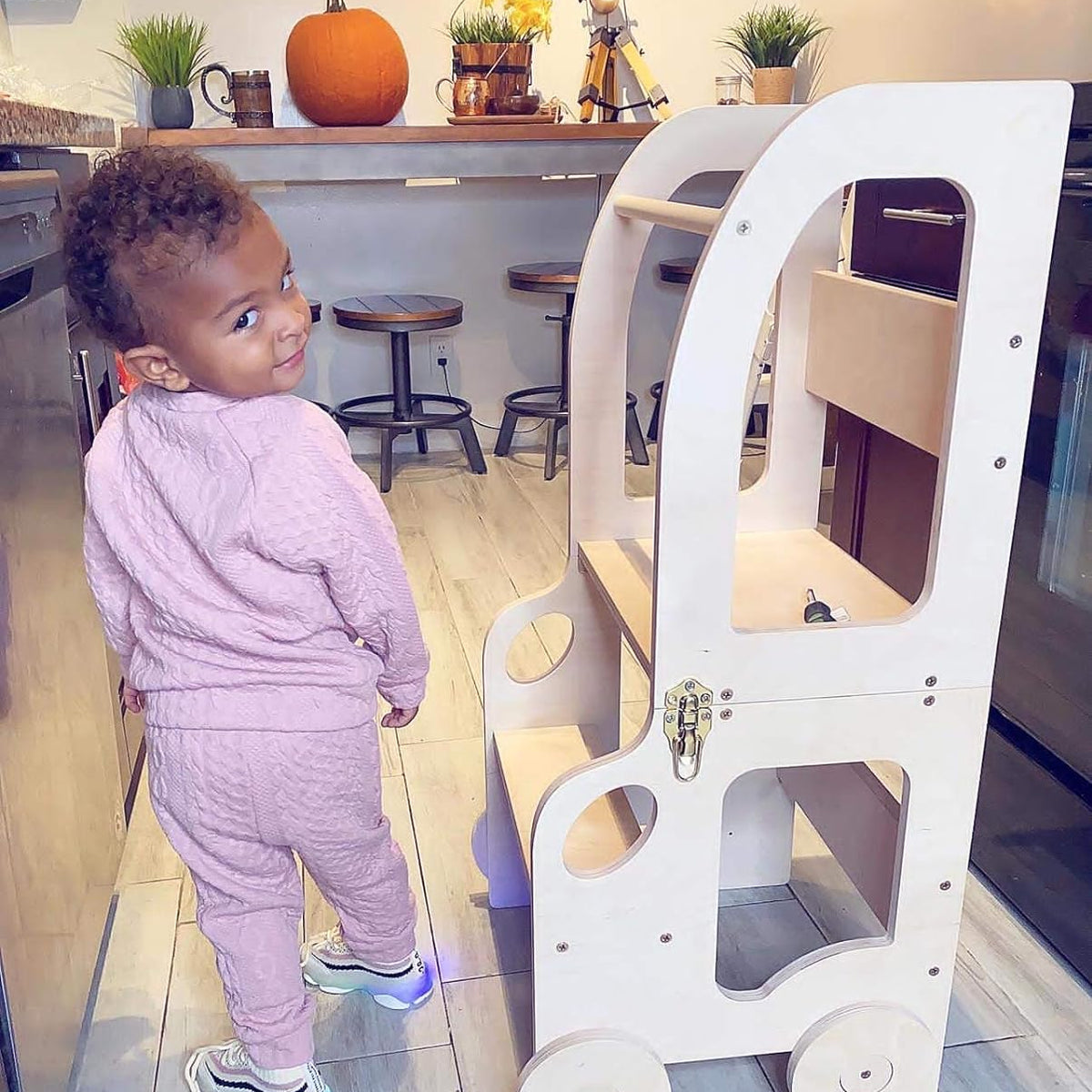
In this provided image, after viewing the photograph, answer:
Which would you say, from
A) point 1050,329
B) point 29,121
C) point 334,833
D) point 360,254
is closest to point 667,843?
point 334,833

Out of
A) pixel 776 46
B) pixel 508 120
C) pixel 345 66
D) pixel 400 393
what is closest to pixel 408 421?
pixel 400 393

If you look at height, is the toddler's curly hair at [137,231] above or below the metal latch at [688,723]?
above

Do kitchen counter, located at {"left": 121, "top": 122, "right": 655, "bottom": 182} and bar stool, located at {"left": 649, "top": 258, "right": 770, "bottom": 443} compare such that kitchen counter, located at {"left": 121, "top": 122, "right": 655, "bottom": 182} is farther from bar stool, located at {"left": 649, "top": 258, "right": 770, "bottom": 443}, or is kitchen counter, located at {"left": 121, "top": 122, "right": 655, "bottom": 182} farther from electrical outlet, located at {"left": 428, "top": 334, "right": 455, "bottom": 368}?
electrical outlet, located at {"left": 428, "top": 334, "right": 455, "bottom": 368}

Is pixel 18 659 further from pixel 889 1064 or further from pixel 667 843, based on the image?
pixel 889 1064

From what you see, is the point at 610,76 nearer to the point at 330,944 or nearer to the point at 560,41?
the point at 560,41

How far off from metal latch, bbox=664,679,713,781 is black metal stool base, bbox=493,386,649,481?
2.21 metres

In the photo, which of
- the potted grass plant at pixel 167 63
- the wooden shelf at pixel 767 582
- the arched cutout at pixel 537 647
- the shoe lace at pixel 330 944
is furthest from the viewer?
the potted grass plant at pixel 167 63

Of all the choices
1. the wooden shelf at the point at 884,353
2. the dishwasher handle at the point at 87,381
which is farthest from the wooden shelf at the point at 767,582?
the dishwasher handle at the point at 87,381

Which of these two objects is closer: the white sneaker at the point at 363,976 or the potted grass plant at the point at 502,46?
the white sneaker at the point at 363,976

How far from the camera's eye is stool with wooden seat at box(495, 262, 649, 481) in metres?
3.17

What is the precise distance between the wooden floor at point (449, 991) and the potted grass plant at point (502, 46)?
80.8 inches

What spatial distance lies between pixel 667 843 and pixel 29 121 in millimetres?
925

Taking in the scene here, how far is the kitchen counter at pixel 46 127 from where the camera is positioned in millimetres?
1014

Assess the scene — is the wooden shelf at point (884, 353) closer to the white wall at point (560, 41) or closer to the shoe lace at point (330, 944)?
the shoe lace at point (330, 944)
